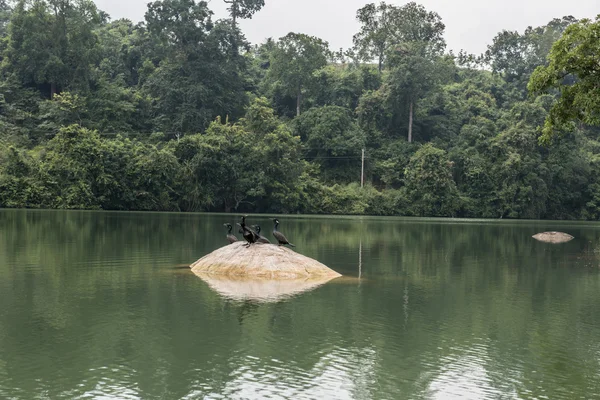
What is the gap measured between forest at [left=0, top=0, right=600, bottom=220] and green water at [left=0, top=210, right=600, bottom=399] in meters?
43.6

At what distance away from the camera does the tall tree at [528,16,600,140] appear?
23297 mm

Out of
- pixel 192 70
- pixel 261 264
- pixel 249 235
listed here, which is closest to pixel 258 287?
pixel 261 264

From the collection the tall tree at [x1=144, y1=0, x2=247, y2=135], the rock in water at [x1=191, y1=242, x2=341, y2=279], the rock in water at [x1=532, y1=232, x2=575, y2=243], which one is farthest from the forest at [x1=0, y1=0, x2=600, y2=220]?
the rock in water at [x1=191, y1=242, x2=341, y2=279]

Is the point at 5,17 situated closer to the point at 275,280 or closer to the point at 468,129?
the point at 468,129

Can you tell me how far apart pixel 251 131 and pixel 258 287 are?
60.1 m

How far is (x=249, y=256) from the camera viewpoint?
22.6m

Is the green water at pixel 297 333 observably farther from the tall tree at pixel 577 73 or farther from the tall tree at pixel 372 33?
the tall tree at pixel 372 33

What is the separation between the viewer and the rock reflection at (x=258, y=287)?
61.8 feet

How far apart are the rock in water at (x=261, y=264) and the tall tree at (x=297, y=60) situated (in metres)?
69.4

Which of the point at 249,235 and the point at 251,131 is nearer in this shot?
the point at 249,235

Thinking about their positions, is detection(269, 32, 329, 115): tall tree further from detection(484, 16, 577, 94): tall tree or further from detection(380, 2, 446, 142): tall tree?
detection(484, 16, 577, 94): tall tree

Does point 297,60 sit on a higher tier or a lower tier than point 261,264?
higher

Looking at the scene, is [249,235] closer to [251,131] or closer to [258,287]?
[258,287]

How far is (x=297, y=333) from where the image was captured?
1459 cm
